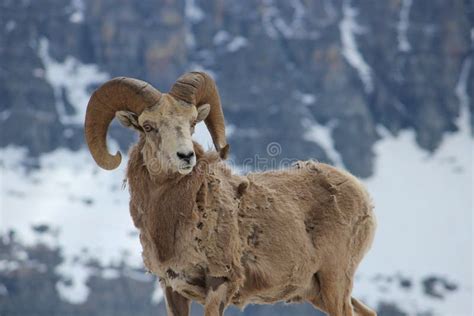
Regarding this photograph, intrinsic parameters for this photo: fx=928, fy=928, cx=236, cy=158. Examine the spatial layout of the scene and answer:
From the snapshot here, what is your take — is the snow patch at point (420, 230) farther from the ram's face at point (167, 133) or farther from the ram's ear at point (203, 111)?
the ram's face at point (167, 133)

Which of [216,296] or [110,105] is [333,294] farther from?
[110,105]

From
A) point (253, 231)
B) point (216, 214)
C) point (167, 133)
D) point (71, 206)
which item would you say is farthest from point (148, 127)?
point (71, 206)

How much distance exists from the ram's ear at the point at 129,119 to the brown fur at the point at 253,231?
0.20 m

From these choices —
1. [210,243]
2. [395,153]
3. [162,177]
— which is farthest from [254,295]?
[395,153]

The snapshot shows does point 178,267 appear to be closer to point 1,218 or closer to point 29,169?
point 1,218

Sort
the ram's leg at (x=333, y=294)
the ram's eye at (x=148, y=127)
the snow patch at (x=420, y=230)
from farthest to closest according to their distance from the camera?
1. the snow patch at (x=420, y=230)
2. the ram's leg at (x=333, y=294)
3. the ram's eye at (x=148, y=127)

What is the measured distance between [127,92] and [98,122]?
0.79m

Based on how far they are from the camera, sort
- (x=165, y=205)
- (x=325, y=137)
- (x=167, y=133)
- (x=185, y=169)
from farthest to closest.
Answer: (x=325, y=137), (x=165, y=205), (x=167, y=133), (x=185, y=169)

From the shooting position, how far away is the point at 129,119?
12461 millimetres

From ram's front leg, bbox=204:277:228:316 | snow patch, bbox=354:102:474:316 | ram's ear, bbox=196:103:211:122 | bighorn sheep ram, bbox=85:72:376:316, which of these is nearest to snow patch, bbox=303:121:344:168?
snow patch, bbox=354:102:474:316

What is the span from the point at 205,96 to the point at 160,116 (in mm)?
1058

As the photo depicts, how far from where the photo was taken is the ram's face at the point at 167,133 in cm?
1157

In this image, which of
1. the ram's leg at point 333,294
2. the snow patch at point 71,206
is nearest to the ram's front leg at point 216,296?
the ram's leg at point 333,294

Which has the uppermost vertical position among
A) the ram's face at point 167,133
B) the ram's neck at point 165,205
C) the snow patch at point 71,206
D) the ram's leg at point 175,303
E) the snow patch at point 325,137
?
the snow patch at point 325,137
